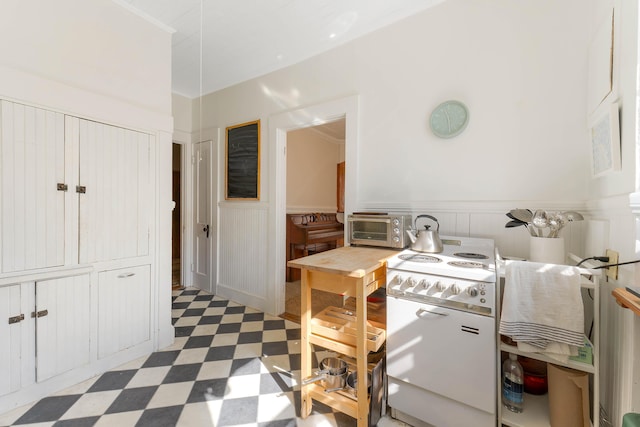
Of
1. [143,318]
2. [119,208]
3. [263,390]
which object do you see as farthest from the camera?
[143,318]

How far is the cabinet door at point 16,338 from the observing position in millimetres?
1496

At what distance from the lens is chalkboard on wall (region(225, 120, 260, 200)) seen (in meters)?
3.05

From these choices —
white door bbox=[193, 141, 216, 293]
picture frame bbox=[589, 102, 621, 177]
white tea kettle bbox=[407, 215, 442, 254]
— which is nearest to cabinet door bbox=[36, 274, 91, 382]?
white door bbox=[193, 141, 216, 293]

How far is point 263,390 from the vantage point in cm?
173

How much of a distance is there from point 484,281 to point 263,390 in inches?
60.8

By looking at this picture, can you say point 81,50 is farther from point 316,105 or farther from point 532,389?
point 532,389

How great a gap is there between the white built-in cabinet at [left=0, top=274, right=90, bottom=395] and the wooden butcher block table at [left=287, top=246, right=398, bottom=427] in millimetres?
1586

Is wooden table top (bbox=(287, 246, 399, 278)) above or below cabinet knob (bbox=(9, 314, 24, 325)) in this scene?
above

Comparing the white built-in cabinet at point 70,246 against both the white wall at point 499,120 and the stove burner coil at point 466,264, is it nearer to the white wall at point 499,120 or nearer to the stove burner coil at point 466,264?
the white wall at point 499,120

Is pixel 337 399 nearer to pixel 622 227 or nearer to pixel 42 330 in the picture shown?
pixel 622 227

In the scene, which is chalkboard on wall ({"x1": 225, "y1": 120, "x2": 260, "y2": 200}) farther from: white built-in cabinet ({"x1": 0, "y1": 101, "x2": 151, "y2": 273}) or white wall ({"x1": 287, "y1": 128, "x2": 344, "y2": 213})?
white wall ({"x1": 287, "y1": 128, "x2": 344, "y2": 213})

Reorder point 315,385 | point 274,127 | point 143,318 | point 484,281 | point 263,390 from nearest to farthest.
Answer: point 484,281
point 315,385
point 263,390
point 143,318
point 274,127

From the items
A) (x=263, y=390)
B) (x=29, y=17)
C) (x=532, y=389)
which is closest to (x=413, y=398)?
(x=532, y=389)

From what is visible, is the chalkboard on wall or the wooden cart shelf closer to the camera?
the wooden cart shelf
